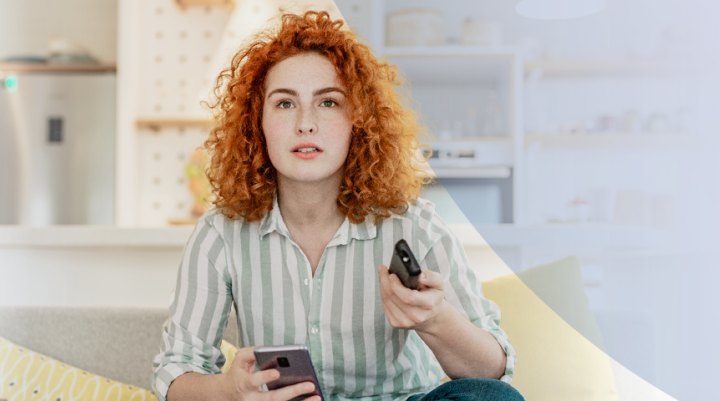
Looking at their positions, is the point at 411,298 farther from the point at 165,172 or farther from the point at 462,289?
the point at 165,172

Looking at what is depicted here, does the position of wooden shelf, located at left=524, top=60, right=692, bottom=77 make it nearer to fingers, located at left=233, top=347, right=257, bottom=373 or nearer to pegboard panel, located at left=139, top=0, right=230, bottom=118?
fingers, located at left=233, top=347, right=257, bottom=373

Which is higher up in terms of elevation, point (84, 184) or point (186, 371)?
point (84, 184)

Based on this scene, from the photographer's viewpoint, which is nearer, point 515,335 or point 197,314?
point 197,314

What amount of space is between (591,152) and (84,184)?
2.44 m

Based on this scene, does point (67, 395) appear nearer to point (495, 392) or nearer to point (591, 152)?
point (495, 392)

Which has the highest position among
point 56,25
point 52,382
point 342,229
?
point 56,25

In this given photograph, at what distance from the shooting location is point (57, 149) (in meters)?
3.01

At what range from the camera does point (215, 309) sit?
0.96 m

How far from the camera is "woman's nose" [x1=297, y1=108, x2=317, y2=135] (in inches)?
35.3

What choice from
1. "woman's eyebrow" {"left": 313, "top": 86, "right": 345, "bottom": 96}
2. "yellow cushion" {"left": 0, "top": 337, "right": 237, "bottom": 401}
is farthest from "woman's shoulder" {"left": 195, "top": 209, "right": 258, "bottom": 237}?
"yellow cushion" {"left": 0, "top": 337, "right": 237, "bottom": 401}

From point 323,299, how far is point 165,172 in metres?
2.41

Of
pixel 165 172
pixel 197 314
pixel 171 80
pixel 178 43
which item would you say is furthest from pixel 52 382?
pixel 178 43

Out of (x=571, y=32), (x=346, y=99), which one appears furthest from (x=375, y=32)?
(x=346, y=99)

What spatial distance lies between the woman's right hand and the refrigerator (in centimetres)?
244
